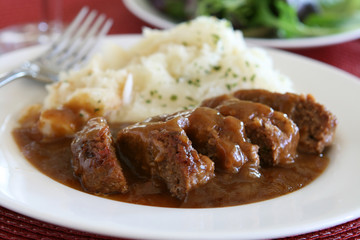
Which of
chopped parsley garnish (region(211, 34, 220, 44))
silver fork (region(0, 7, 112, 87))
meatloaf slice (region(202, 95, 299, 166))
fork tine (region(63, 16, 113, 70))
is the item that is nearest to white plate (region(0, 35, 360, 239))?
meatloaf slice (region(202, 95, 299, 166))

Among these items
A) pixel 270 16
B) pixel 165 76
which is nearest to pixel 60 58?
pixel 165 76

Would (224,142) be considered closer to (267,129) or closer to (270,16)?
(267,129)

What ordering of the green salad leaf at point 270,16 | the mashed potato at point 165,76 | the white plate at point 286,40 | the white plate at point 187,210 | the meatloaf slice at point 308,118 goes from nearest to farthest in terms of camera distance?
the white plate at point 187,210 < the meatloaf slice at point 308,118 < the mashed potato at point 165,76 < the white plate at point 286,40 < the green salad leaf at point 270,16

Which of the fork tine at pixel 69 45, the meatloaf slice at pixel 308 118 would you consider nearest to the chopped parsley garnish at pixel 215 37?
the meatloaf slice at pixel 308 118

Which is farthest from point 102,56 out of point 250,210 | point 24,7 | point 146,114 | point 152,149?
point 24,7

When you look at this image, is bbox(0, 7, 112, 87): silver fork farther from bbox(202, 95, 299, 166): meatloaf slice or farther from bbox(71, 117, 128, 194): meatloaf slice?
bbox(202, 95, 299, 166): meatloaf slice

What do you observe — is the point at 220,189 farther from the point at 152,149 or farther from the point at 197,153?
the point at 152,149

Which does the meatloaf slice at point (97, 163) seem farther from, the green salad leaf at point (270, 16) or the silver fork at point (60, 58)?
the green salad leaf at point (270, 16)
